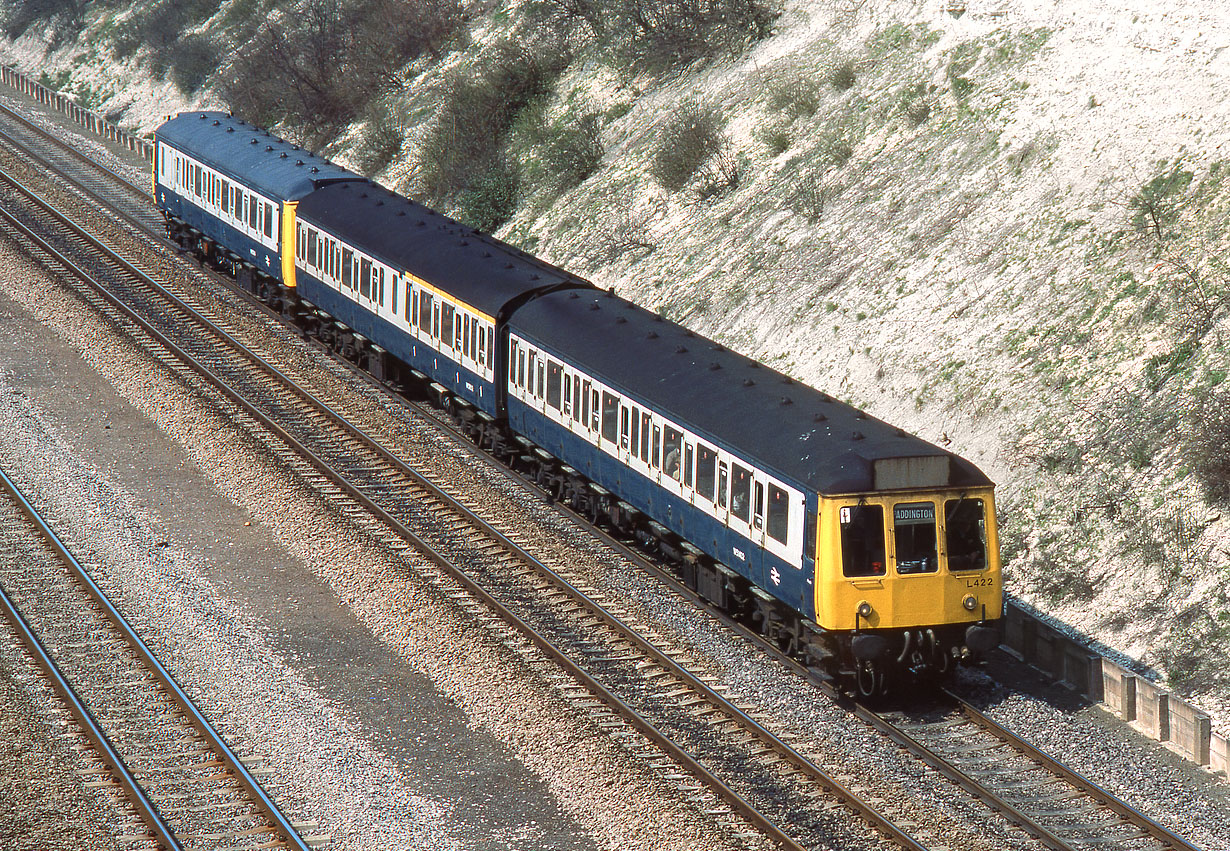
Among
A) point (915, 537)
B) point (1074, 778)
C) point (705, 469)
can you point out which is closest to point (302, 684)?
point (705, 469)

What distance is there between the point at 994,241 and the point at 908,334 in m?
2.38

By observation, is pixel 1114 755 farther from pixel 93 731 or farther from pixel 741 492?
pixel 93 731

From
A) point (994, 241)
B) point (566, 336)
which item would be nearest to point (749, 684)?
point (566, 336)

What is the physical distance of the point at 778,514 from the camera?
16.7 metres

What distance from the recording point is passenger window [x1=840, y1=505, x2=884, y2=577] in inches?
619

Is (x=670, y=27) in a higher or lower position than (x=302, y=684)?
higher

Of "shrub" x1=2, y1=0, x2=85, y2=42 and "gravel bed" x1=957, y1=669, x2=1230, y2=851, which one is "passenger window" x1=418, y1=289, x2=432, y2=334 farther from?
"shrub" x1=2, y1=0, x2=85, y2=42

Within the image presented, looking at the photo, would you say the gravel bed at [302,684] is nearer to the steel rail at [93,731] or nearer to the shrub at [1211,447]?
the steel rail at [93,731]

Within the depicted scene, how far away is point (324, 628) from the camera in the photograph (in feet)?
60.4

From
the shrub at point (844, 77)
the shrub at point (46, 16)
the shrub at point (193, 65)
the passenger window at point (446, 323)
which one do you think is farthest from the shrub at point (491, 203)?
the shrub at point (46, 16)

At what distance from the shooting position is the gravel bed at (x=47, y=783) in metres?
13.4

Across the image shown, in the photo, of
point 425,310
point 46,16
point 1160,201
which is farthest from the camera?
point 46,16

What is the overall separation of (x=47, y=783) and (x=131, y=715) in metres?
1.62

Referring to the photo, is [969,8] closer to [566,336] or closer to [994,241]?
[994,241]
